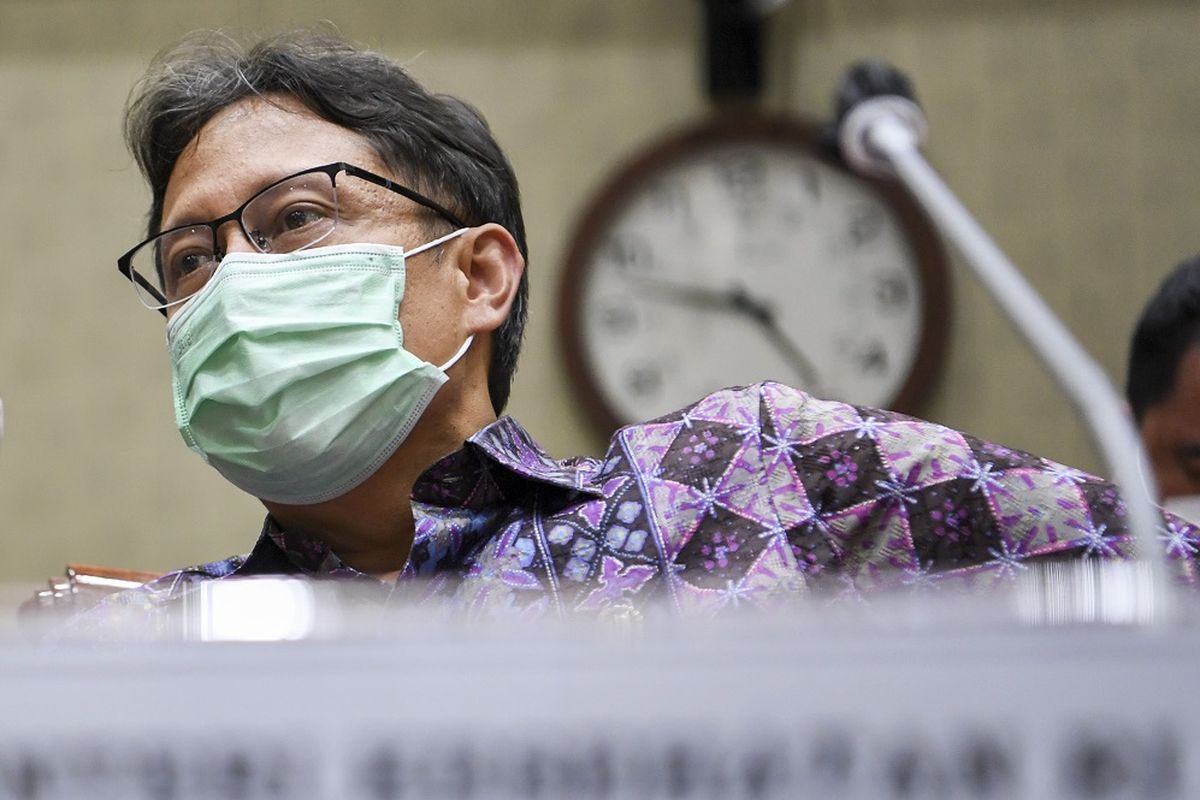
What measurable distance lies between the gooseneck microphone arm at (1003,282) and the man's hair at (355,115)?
16.6 inches

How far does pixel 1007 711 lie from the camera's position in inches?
12.3

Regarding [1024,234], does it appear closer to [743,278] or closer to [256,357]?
[743,278]

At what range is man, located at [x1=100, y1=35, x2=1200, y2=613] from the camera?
961 millimetres

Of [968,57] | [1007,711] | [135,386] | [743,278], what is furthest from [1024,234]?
[1007,711]

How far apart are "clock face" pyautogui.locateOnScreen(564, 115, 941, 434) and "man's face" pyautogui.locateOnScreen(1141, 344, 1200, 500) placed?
0.91m

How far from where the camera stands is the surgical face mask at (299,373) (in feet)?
3.61

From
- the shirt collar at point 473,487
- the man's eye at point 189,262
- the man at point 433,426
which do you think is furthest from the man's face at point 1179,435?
the man's eye at point 189,262

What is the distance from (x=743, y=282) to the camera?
2631 mm

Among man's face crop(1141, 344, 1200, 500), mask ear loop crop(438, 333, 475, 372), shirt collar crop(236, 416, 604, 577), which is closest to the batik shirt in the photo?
shirt collar crop(236, 416, 604, 577)

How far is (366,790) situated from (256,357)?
32.4 inches

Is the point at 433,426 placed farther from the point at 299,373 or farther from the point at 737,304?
the point at 737,304

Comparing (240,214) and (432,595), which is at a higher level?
(240,214)

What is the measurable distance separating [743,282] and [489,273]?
4.68 feet

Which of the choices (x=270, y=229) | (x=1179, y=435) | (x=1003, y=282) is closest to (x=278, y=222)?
(x=270, y=229)
